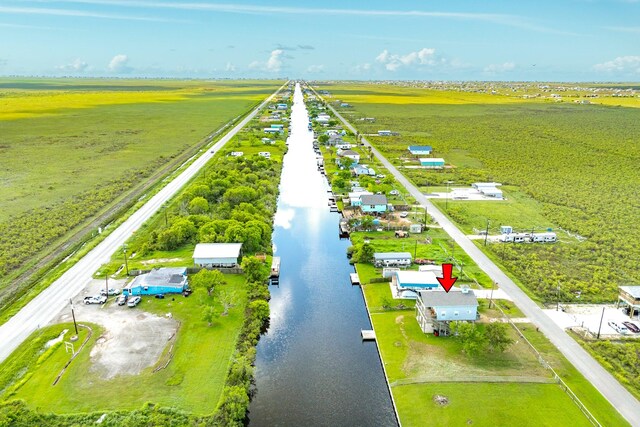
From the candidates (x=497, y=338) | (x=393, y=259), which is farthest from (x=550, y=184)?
(x=497, y=338)

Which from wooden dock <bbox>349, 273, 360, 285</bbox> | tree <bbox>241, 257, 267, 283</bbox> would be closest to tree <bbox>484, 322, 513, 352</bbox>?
wooden dock <bbox>349, 273, 360, 285</bbox>

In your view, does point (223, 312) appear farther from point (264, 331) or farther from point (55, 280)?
point (55, 280)

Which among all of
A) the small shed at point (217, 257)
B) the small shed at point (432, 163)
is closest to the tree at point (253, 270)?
the small shed at point (217, 257)

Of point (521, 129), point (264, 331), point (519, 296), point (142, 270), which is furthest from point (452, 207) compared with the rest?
point (521, 129)

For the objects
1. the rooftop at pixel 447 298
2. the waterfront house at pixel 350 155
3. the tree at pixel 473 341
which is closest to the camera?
the tree at pixel 473 341

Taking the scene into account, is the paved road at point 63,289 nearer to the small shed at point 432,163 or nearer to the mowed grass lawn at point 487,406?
the mowed grass lawn at point 487,406

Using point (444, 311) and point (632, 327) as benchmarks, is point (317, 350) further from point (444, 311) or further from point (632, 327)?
point (632, 327)
